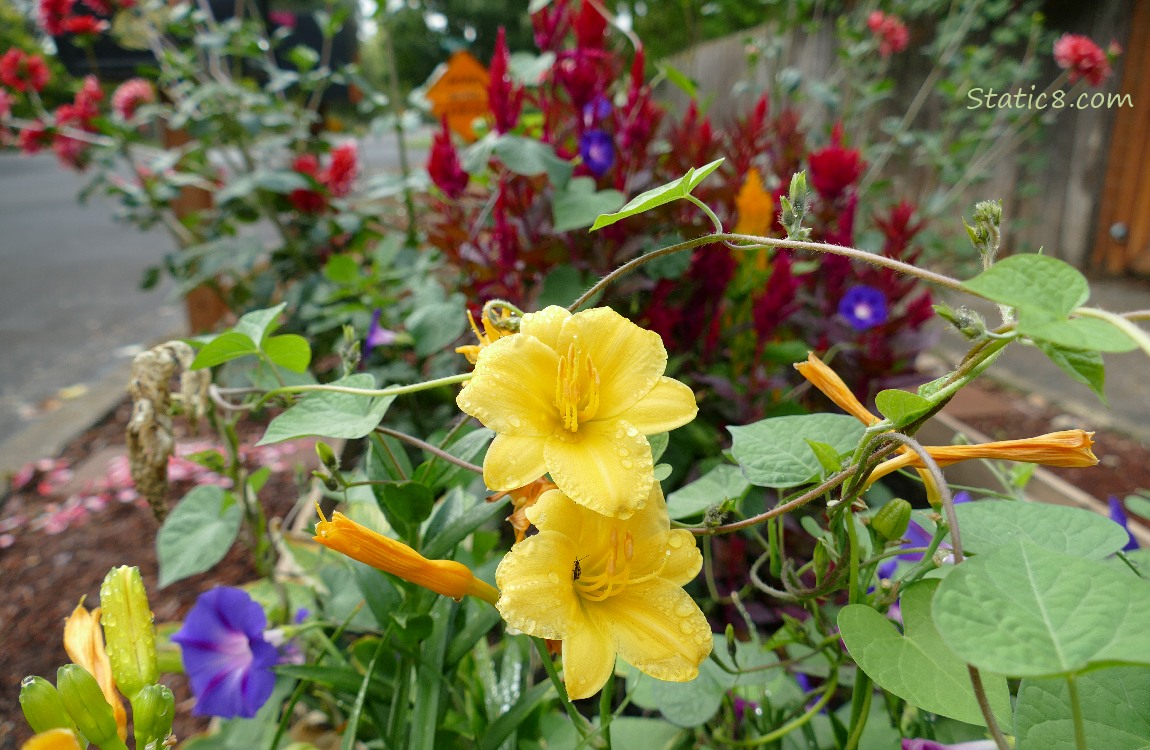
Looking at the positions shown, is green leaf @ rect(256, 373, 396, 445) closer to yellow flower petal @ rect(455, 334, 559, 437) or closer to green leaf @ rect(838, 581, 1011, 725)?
yellow flower petal @ rect(455, 334, 559, 437)

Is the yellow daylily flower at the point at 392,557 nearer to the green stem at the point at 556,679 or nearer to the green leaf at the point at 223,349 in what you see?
the green stem at the point at 556,679

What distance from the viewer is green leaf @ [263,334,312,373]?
637mm

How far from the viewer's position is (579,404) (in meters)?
0.43

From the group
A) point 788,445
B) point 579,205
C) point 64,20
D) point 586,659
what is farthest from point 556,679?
point 64,20

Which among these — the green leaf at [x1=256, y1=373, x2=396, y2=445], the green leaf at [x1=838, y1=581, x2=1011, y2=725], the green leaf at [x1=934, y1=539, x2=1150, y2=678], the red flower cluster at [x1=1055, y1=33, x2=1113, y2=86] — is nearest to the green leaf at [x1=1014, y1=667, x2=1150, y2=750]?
the green leaf at [x1=838, y1=581, x2=1011, y2=725]

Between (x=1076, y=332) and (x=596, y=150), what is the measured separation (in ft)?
3.36

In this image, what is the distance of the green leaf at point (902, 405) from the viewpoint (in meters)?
0.36

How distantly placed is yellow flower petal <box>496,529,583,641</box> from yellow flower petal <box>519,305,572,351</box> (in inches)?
4.5

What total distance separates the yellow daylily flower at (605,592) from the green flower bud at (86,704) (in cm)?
24

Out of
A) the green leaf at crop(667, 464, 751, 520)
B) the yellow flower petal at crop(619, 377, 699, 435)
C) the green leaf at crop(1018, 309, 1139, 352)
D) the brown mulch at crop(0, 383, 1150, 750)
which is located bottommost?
the brown mulch at crop(0, 383, 1150, 750)

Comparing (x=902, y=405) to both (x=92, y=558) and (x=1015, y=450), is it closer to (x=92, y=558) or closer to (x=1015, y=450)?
(x=1015, y=450)

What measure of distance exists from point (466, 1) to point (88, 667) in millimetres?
19713

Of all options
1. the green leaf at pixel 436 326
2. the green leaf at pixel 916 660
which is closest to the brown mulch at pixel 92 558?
the green leaf at pixel 436 326

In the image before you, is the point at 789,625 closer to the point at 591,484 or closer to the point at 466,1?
the point at 591,484
